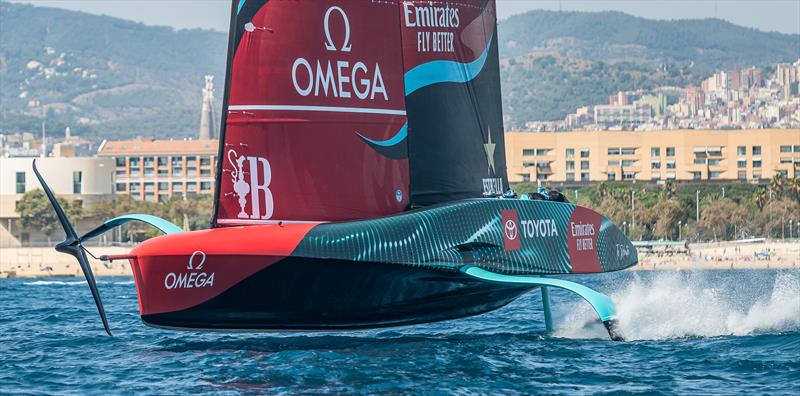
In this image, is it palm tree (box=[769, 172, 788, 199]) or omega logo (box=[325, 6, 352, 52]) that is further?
palm tree (box=[769, 172, 788, 199])

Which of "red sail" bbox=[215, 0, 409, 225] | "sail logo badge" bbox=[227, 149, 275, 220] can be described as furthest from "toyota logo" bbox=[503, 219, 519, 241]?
"sail logo badge" bbox=[227, 149, 275, 220]

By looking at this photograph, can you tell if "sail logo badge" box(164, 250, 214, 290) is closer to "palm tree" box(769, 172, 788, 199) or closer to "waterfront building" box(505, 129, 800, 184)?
"palm tree" box(769, 172, 788, 199)

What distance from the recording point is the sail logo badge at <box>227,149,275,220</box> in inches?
859

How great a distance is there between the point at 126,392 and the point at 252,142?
17.3 feet

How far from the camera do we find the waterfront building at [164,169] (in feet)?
453

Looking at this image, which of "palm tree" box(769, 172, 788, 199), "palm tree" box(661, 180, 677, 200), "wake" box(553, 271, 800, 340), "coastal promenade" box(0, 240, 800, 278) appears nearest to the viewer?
"wake" box(553, 271, 800, 340)

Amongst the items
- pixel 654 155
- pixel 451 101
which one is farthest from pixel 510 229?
pixel 654 155

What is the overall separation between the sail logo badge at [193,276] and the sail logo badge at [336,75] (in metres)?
3.16

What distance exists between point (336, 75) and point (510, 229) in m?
4.06

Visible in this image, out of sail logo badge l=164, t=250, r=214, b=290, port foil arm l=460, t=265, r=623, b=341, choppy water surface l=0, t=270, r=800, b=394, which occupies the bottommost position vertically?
choppy water surface l=0, t=270, r=800, b=394

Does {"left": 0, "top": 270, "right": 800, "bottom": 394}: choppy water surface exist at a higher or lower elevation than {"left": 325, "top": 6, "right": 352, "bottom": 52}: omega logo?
lower

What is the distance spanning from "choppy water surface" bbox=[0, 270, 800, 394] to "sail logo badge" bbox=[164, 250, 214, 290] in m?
1.12

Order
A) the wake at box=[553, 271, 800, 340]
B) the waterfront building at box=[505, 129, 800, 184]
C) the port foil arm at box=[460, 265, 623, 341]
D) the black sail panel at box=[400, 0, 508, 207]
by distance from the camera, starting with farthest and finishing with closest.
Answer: the waterfront building at box=[505, 129, 800, 184] < the black sail panel at box=[400, 0, 508, 207] < the wake at box=[553, 271, 800, 340] < the port foil arm at box=[460, 265, 623, 341]

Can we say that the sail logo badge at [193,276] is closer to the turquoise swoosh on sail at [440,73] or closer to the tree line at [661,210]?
the turquoise swoosh on sail at [440,73]
